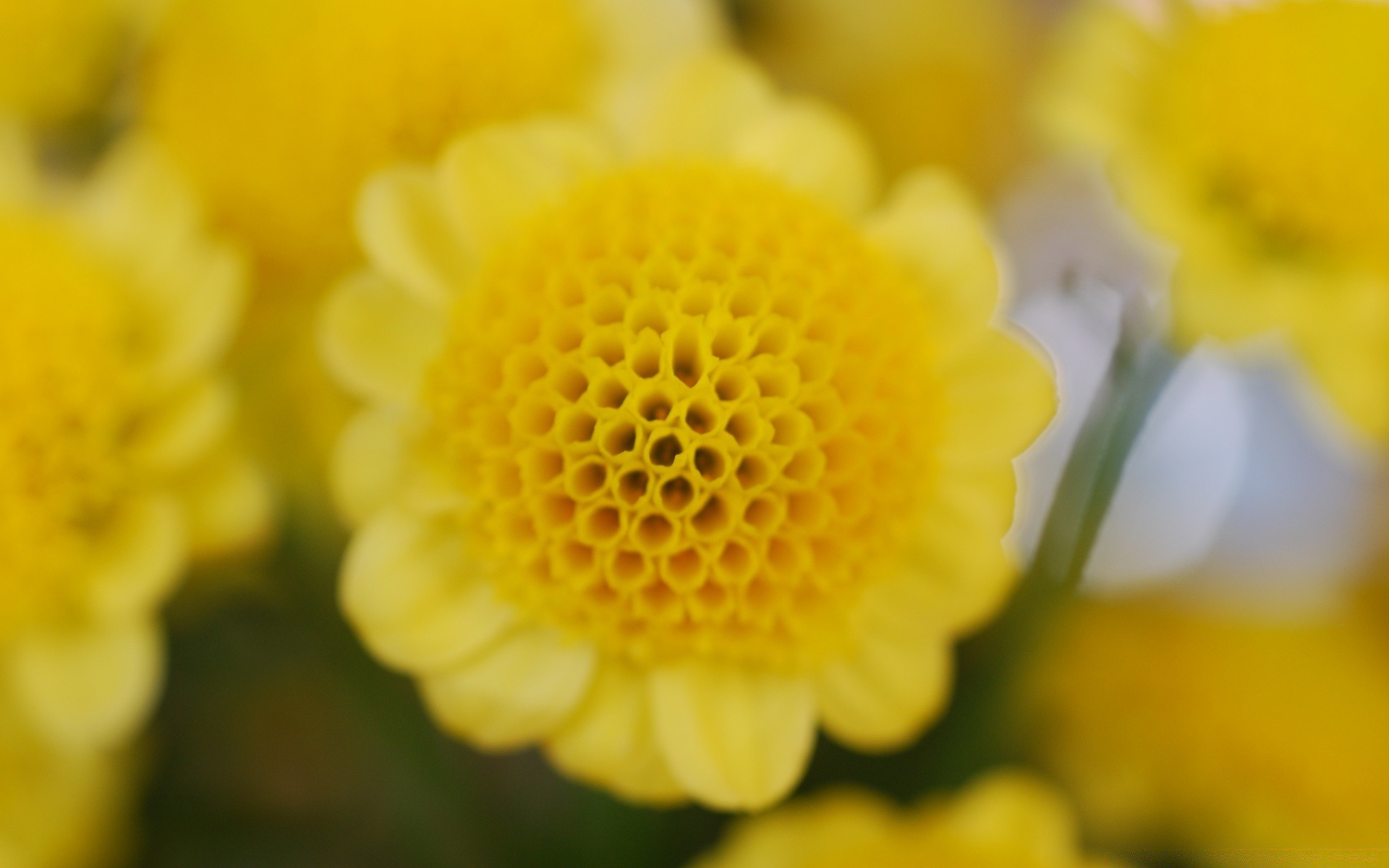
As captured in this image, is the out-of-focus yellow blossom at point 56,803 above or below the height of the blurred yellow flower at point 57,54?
below

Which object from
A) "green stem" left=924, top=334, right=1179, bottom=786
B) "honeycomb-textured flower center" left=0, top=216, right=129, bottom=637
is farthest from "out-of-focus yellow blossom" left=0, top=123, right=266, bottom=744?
"green stem" left=924, top=334, right=1179, bottom=786

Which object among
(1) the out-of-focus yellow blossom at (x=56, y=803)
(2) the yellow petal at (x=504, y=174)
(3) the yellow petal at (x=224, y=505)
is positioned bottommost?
(1) the out-of-focus yellow blossom at (x=56, y=803)

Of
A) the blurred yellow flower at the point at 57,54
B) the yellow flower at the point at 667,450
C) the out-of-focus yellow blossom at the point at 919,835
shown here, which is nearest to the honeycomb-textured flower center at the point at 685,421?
the yellow flower at the point at 667,450

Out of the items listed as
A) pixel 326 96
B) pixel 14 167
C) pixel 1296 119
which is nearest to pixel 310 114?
pixel 326 96

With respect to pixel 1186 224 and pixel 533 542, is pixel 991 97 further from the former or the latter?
pixel 533 542

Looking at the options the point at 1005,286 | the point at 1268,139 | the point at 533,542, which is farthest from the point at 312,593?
the point at 1268,139

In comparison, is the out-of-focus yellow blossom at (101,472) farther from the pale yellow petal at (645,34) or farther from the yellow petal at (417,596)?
the pale yellow petal at (645,34)
